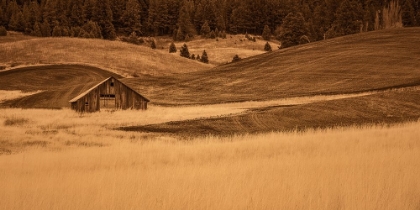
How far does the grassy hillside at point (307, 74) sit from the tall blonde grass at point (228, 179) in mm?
33103

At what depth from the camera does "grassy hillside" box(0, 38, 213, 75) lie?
81188 millimetres

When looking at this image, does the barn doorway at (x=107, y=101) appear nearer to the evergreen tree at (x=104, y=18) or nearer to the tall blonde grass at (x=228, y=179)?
the tall blonde grass at (x=228, y=179)

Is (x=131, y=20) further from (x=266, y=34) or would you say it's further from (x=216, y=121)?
(x=216, y=121)

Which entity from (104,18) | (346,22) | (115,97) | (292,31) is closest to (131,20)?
(104,18)

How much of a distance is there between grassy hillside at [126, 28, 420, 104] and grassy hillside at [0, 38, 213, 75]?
16.2 metres

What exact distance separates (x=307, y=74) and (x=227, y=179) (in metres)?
49.3

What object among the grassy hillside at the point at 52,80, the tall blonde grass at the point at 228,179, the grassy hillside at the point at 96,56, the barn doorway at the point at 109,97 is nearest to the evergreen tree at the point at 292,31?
the grassy hillside at the point at 96,56

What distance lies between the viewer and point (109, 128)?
97.5 ft

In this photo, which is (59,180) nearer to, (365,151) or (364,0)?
(365,151)

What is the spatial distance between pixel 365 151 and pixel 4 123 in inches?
968

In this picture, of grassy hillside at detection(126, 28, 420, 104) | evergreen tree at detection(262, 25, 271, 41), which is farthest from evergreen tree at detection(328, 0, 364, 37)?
grassy hillside at detection(126, 28, 420, 104)

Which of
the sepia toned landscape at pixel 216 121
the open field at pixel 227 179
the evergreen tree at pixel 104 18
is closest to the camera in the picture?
the open field at pixel 227 179

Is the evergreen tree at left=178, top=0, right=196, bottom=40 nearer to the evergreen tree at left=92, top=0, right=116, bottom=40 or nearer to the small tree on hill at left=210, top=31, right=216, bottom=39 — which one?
the small tree on hill at left=210, top=31, right=216, bottom=39

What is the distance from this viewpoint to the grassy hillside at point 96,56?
81.2 meters
